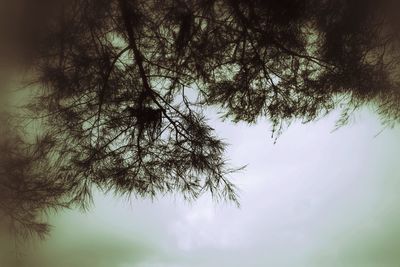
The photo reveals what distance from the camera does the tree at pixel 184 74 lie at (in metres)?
1.15

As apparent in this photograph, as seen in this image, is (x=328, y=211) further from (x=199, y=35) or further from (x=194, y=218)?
(x=199, y=35)

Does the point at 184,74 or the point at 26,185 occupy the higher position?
the point at 184,74

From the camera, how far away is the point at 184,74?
3.78 ft

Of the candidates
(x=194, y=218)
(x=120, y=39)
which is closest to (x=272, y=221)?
(x=194, y=218)

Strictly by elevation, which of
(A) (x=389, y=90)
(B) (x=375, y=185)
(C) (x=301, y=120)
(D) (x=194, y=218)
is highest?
(A) (x=389, y=90)

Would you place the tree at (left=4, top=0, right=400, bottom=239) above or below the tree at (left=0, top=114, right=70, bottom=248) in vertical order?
above

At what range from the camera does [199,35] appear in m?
1.15

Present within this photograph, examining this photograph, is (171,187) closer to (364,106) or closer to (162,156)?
(162,156)

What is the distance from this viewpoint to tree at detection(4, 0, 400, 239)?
45.1 inches

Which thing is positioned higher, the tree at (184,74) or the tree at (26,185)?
the tree at (184,74)

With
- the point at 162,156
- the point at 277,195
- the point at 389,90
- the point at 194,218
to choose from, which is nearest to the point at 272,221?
the point at 277,195

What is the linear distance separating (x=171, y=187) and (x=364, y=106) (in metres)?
0.60

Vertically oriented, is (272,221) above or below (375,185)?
below

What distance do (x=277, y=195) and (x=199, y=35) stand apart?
506mm
